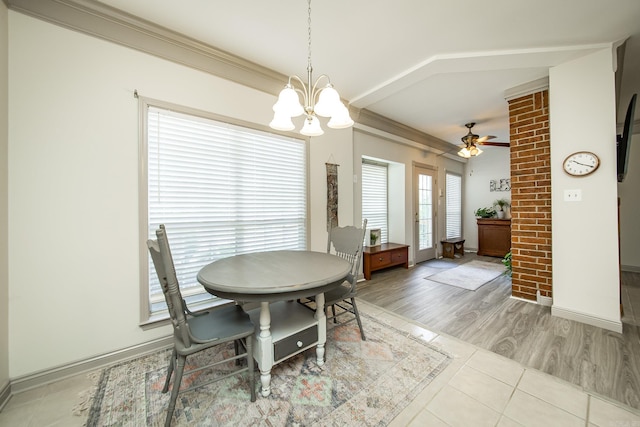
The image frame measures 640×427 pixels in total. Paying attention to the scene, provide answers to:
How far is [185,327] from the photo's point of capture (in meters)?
1.30

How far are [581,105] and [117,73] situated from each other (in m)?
4.37

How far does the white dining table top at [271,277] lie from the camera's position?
134cm

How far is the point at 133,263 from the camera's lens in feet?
6.27

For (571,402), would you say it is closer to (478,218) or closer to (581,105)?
(581,105)

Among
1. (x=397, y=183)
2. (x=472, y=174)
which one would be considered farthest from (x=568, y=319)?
(x=472, y=174)

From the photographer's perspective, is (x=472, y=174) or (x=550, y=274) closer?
(x=550, y=274)

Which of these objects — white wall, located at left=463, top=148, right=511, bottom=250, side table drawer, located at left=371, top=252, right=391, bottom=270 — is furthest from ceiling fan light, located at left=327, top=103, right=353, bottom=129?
white wall, located at left=463, top=148, right=511, bottom=250

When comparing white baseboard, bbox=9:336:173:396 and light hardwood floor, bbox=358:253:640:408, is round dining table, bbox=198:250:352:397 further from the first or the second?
light hardwood floor, bbox=358:253:640:408

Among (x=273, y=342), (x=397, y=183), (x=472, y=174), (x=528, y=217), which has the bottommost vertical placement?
(x=273, y=342)

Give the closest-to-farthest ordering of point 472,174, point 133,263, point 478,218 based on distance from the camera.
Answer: point 133,263, point 478,218, point 472,174

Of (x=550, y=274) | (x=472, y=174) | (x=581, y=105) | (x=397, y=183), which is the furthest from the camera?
(x=472, y=174)

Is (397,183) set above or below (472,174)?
below

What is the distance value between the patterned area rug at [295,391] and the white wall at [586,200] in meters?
1.79

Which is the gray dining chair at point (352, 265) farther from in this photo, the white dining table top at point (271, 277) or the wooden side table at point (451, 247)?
the wooden side table at point (451, 247)
